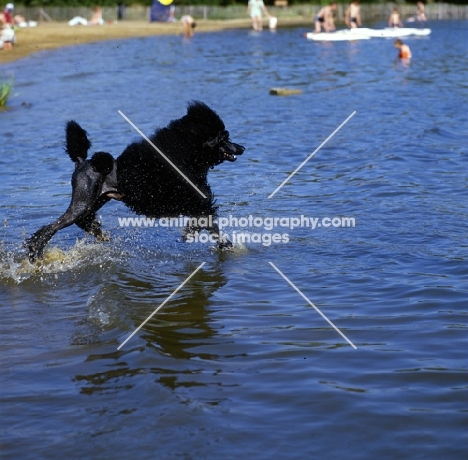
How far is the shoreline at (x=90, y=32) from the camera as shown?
3215 cm

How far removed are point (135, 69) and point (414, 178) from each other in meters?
16.9

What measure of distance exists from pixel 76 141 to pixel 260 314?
2.43 metres

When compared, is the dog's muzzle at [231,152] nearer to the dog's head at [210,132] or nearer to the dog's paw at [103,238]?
the dog's head at [210,132]

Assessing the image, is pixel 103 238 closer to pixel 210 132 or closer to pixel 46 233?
pixel 46 233

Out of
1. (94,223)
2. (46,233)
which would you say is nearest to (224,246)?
(94,223)

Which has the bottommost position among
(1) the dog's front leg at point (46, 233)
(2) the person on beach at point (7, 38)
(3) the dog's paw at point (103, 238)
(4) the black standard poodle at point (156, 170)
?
(3) the dog's paw at point (103, 238)

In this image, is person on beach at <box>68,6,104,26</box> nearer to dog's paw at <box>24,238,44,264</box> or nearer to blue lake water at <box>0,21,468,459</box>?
blue lake water at <box>0,21,468,459</box>

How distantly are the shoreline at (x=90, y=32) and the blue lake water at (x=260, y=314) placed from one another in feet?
59.0

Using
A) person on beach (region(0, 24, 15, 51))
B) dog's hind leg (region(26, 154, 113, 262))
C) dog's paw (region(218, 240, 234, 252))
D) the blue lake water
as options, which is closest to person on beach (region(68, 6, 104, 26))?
person on beach (region(0, 24, 15, 51))

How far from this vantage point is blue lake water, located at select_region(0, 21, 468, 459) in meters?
4.48

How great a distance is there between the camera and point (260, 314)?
20.9ft

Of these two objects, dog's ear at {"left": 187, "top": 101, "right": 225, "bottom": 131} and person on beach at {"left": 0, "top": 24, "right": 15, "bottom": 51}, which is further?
person on beach at {"left": 0, "top": 24, "right": 15, "bottom": 51}

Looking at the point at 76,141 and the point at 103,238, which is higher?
the point at 76,141

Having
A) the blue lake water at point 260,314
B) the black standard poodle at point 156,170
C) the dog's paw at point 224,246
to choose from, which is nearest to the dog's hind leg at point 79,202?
the black standard poodle at point 156,170
